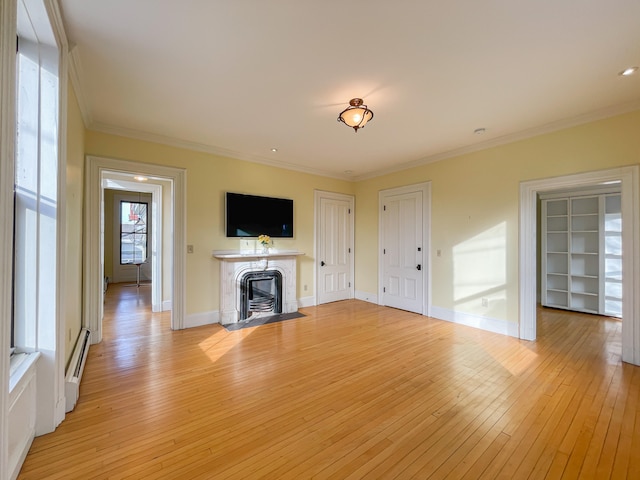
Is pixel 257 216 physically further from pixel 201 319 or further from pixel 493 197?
pixel 493 197

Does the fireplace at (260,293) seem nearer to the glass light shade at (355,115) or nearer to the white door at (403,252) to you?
the white door at (403,252)

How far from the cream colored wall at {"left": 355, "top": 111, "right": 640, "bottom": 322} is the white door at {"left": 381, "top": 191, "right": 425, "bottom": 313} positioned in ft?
0.92

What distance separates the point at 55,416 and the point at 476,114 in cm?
461

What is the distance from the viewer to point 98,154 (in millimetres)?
3514

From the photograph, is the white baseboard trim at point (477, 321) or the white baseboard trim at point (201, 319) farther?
the white baseboard trim at point (201, 319)

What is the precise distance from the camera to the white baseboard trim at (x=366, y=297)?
5.76m

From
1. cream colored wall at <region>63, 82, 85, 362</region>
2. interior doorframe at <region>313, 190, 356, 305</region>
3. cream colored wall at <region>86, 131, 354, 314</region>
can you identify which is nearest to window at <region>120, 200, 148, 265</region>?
cream colored wall at <region>86, 131, 354, 314</region>

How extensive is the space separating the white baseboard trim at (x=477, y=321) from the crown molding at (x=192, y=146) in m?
3.40

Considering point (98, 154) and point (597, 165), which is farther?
point (98, 154)

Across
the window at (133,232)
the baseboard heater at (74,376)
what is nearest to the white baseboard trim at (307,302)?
the baseboard heater at (74,376)

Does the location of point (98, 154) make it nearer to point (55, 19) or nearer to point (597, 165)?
point (55, 19)

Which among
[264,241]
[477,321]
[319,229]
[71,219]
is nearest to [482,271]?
[477,321]

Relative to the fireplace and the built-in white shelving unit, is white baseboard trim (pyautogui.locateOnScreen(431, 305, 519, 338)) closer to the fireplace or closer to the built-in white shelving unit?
the built-in white shelving unit

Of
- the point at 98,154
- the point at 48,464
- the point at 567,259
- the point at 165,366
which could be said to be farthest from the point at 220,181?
the point at 567,259
